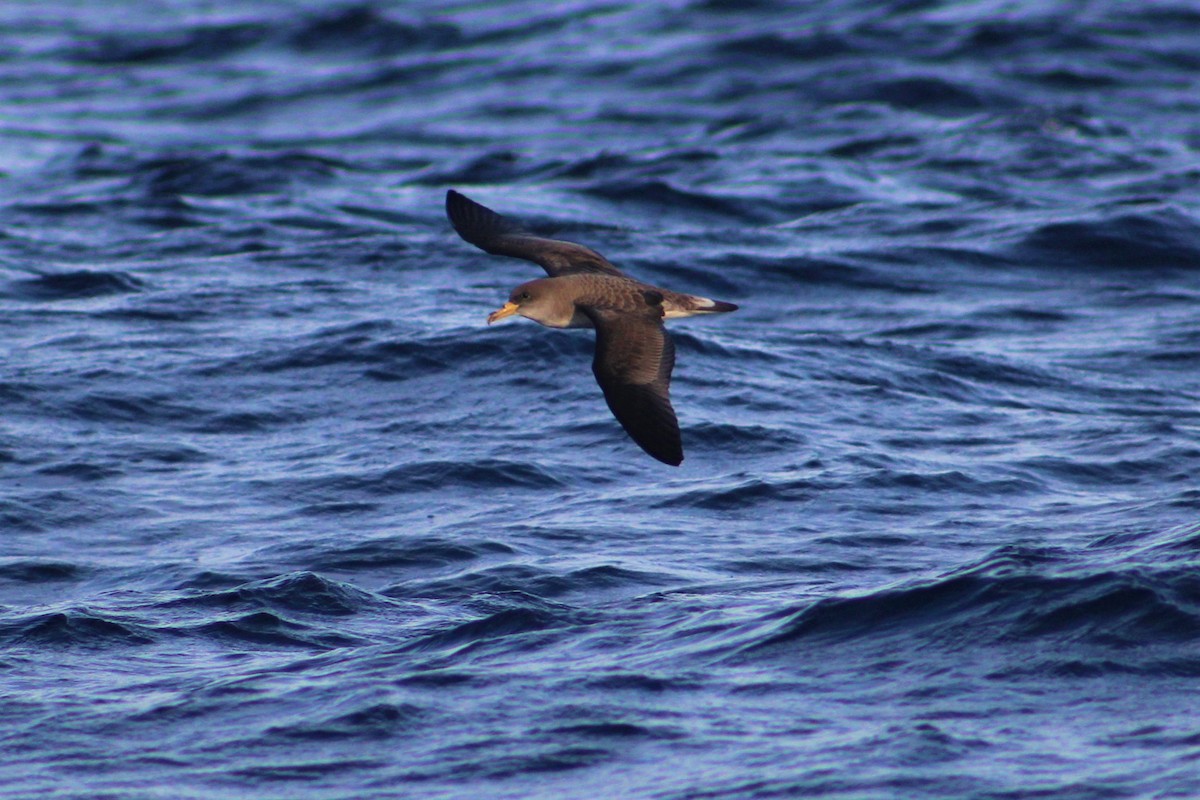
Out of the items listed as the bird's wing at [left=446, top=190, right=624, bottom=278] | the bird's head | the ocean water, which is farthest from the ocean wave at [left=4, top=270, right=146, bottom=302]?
the bird's head

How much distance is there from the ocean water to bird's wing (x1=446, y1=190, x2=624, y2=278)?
4.90ft

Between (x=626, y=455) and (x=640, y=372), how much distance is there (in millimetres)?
2994

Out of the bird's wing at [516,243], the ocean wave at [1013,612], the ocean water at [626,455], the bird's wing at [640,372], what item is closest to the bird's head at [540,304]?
the bird's wing at [640,372]

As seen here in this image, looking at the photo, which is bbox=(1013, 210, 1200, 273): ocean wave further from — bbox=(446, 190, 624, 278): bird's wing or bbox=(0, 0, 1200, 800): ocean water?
bbox=(446, 190, 624, 278): bird's wing

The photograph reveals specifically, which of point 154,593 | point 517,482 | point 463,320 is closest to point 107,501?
point 154,593

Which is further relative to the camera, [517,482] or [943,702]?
[517,482]

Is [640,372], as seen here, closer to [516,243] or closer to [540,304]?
[540,304]

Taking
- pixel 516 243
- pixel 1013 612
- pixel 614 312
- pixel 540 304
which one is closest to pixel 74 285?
pixel 516 243

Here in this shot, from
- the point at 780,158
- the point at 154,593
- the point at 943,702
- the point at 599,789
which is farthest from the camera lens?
the point at 780,158

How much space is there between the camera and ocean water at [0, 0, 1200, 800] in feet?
23.8

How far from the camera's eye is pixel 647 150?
20.6m

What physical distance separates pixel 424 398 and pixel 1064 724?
20.5ft

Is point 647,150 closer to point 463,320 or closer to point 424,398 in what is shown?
point 463,320

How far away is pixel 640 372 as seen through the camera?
825 cm
